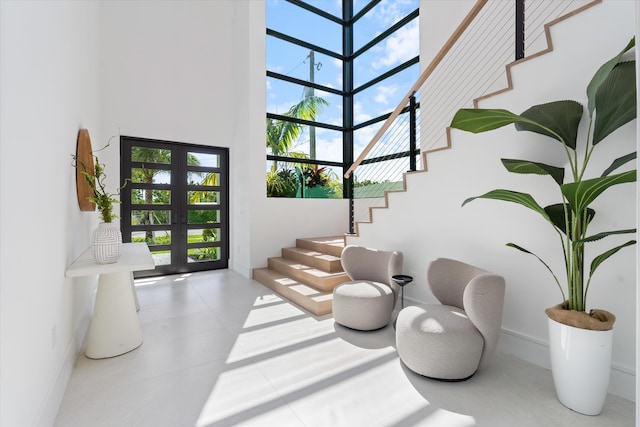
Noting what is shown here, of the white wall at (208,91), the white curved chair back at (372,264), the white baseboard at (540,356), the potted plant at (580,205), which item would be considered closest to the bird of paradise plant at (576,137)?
the potted plant at (580,205)

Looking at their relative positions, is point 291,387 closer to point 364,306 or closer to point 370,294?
point 364,306

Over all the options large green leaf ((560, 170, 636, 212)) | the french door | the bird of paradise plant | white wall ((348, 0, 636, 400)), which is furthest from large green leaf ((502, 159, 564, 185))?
the french door

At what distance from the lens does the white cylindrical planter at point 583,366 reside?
5.44 feet

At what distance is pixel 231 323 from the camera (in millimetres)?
3109

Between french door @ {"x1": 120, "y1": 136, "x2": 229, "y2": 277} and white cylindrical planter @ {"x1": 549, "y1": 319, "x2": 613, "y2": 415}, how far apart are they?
207 inches

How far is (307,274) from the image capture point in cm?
404

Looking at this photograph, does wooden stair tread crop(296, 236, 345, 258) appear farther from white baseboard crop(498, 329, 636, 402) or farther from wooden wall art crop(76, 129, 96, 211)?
wooden wall art crop(76, 129, 96, 211)

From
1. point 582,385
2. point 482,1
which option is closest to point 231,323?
point 582,385

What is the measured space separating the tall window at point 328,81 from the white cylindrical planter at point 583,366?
178 inches

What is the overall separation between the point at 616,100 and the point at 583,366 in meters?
1.57

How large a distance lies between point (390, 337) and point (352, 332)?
38 centimetres

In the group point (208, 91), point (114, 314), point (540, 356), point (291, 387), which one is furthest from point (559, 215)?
point (208, 91)

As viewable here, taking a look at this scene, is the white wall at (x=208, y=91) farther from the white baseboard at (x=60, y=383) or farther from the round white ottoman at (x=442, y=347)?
the round white ottoman at (x=442, y=347)

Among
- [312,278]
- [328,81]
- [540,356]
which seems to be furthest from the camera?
[328,81]
